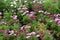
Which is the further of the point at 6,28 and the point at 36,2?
the point at 36,2

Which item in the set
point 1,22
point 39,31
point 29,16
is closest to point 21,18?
point 29,16

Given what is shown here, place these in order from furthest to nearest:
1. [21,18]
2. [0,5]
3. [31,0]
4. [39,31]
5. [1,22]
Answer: [31,0] → [0,5] → [21,18] → [1,22] → [39,31]

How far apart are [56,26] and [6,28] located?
3.47 feet

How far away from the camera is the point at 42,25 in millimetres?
4625

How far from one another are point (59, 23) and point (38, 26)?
18.0 inches

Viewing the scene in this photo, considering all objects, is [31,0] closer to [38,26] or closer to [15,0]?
[15,0]

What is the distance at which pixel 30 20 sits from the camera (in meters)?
4.96

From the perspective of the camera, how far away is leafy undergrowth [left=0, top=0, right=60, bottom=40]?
429 cm

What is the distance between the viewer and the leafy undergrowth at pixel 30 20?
14.1 ft

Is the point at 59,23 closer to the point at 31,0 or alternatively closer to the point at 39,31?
the point at 39,31

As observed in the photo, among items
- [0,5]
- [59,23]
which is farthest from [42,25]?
[0,5]

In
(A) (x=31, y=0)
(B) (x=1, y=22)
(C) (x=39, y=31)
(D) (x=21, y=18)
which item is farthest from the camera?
(A) (x=31, y=0)

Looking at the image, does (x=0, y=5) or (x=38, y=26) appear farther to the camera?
(x=0, y=5)

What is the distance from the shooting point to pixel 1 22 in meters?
4.84
